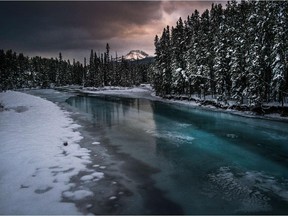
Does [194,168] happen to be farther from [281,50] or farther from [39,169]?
[281,50]

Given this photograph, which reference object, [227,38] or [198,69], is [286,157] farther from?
[198,69]

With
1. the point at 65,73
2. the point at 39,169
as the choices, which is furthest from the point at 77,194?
the point at 65,73

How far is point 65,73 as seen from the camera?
151 metres

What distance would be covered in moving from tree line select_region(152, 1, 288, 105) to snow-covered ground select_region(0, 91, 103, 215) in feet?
74.7

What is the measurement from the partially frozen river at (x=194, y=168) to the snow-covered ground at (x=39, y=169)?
1263mm

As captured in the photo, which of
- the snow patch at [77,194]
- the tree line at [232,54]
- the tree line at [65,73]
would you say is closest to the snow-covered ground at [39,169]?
the snow patch at [77,194]

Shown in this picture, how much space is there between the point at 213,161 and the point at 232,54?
2710 cm

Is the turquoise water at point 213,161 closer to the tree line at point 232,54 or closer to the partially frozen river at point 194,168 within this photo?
the partially frozen river at point 194,168

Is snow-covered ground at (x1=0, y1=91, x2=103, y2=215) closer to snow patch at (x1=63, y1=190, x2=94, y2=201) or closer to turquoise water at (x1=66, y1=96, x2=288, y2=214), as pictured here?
snow patch at (x1=63, y1=190, x2=94, y2=201)

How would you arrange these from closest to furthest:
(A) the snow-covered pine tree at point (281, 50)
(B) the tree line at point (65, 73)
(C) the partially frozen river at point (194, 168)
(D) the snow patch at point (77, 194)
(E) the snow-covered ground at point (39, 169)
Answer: (E) the snow-covered ground at point (39, 169)
(C) the partially frozen river at point (194, 168)
(D) the snow patch at point (77, 194)
(A) the snow-covered pine tree at point (281, 50)
(B) the tree line at point (65, 73)

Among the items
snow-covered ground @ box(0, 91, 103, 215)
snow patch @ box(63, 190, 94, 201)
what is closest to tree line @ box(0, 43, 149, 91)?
snow-covered ground @ box(0, 91, 103, 215)

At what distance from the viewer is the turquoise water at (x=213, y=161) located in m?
10.3

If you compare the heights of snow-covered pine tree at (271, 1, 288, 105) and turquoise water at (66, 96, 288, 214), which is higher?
snow-covered pine tree at (271, 1, 288, 105)

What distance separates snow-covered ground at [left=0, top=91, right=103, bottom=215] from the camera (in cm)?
951
